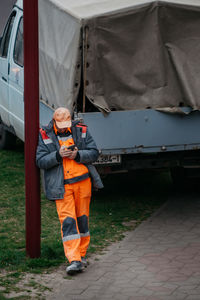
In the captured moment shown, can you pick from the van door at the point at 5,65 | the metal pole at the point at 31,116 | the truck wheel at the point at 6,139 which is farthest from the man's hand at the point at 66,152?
the truck wheel at the point at 6,139

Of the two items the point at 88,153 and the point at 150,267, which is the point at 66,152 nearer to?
the point at 88,153

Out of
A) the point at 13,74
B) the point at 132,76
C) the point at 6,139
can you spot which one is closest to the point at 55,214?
the point at 132,76

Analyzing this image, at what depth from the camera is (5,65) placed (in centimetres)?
1152

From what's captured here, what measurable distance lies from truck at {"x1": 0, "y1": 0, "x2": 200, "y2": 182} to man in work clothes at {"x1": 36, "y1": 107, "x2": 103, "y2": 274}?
4.80 feet

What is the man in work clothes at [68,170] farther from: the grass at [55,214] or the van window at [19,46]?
the van window at [19,46]

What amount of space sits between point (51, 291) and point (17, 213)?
2.88 m

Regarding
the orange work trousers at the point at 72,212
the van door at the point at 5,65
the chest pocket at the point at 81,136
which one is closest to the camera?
the orange work trousers at the point at 72,212

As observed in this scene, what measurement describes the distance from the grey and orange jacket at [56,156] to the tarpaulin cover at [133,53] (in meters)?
1.50

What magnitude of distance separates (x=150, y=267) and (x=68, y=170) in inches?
50.2

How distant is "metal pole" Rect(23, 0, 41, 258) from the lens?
668 centimetres

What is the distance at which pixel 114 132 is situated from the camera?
27.4 ft

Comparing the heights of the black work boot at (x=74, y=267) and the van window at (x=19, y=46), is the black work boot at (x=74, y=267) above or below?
below

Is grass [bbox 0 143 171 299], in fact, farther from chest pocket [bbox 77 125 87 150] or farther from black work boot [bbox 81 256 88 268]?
chest pocket [bbox 77 125 87 150]

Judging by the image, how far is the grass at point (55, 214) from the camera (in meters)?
6.99
